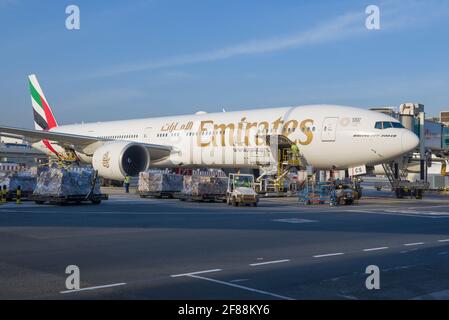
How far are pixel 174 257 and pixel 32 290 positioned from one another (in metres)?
3.04

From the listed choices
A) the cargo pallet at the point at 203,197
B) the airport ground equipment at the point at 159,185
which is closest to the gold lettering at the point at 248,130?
the airport ground equipment at the point at 159,185

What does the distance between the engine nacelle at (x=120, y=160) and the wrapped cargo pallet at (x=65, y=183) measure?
6157mm

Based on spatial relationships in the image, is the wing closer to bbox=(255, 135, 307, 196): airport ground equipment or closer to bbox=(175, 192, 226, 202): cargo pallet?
bbox=(175, 192, 226, 202): cargo pallet

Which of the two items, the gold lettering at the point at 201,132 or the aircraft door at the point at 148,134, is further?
the aircraft door at the point at 148,134

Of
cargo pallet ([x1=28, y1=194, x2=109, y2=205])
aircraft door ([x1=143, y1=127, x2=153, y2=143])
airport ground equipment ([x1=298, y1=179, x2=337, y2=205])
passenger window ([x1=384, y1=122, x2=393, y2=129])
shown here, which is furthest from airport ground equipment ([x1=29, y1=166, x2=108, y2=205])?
aircraft door ([x1=143, y1=127, x2=153, y2=143])

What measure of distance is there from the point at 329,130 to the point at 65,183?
12.4 meters

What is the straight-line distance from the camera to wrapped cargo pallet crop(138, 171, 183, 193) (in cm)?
2648

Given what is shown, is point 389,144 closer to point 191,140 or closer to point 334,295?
point 191,140

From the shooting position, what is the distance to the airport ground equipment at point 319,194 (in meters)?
23.5

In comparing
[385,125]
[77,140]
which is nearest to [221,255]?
[385,125]

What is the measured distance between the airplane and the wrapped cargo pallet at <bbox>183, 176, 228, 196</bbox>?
4.26 meters

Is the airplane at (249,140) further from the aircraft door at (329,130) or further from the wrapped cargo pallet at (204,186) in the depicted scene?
the wrapped cargo pallet at (204,186)

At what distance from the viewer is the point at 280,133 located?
28.0 m

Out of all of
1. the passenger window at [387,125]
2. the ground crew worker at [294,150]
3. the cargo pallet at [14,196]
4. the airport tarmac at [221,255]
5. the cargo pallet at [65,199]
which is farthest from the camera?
the ground crew worker at [294,150]
